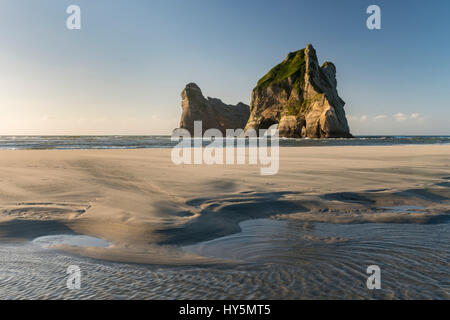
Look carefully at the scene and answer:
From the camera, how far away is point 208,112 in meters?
163

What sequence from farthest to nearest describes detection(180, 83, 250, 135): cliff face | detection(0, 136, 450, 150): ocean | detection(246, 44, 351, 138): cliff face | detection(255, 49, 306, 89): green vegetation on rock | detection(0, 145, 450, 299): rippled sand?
detection(180, 83, 250, 135): cliff face
detection(255, 49, 306, 89): green vegetation on rock
detection(246, 44, 351, 138): cliff face
detection(0, 136, 450, 150): ocean
detection(0, 145, 450, 299): rippled sand

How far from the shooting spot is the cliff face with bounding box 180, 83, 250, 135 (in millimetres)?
148875

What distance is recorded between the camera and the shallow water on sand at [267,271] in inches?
101

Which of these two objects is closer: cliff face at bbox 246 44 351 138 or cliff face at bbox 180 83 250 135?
cliff face at bbox 246 44 351 138

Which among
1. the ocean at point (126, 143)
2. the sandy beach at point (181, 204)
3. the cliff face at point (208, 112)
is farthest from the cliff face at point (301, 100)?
the sandy beach at point (181, 204)

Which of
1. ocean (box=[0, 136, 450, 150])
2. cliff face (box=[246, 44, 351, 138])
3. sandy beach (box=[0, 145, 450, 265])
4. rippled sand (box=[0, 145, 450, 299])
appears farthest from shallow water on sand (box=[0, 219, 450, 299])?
cliff face (box=[246, 44, 351, 138])

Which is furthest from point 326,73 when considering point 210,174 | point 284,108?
point 210,174

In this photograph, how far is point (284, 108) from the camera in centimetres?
10362

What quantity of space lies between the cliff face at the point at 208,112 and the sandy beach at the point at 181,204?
138 meters

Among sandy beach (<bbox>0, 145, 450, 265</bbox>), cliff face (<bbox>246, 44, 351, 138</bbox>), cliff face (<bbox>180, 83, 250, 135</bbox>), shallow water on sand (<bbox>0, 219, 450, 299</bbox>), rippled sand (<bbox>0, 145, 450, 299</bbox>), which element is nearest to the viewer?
shallow water on sand (<bbox>0, 219, 450, 299</bbox>)

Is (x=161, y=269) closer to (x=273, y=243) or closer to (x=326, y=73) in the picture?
(x=273, y=243)

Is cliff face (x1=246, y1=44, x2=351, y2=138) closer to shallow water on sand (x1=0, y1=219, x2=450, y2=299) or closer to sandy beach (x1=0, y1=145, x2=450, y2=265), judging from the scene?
sandy beach (x1=0, y1=145, x2=450, y2=265)

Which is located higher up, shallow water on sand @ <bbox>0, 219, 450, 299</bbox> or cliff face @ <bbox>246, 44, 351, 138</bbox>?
cliff face @ <bbox>246, 44, 351, 138</bbox>

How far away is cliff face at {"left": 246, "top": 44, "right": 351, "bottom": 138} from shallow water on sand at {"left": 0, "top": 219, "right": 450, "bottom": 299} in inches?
3064
